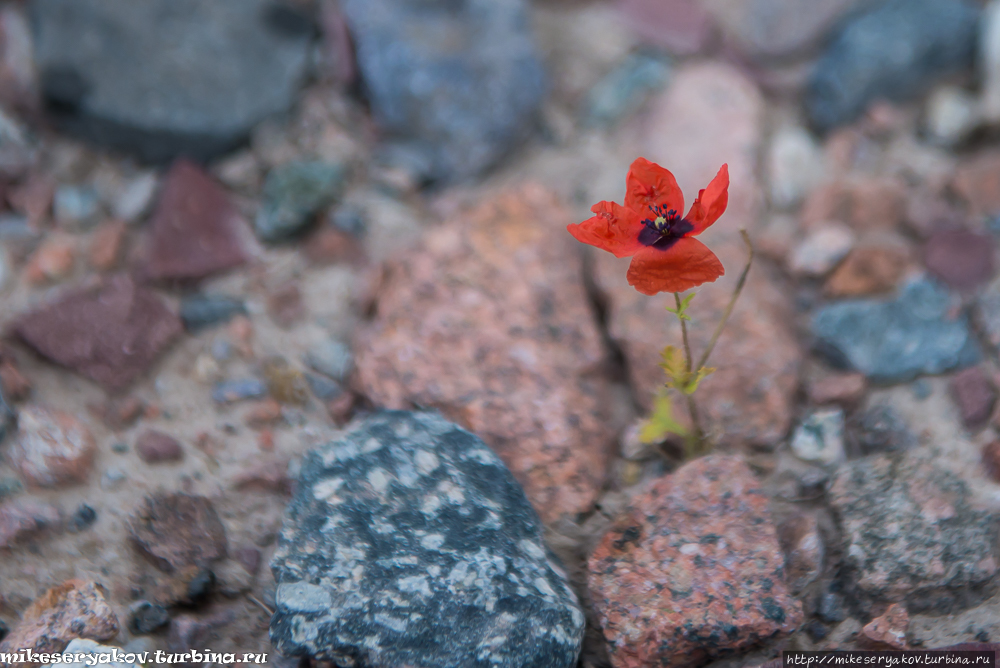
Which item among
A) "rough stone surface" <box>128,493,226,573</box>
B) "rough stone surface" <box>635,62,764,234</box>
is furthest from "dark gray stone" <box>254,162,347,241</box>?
"rough stone surface" <box>635,62,764,234</box>

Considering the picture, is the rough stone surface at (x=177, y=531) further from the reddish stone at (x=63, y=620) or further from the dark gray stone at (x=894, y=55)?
the dark gray stone at (x=894, y=55)

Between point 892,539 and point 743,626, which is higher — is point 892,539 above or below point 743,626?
above

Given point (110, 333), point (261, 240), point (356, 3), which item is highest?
point (356, 3)

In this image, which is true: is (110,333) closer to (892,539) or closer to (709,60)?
(892,539)

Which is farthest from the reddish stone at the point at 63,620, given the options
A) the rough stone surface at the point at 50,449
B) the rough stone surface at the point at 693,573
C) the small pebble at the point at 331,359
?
the rough stone surface at the point at 693,573

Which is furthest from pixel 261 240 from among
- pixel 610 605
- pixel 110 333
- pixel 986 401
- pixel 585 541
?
pixel 986 401

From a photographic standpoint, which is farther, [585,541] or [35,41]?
[35,41]
